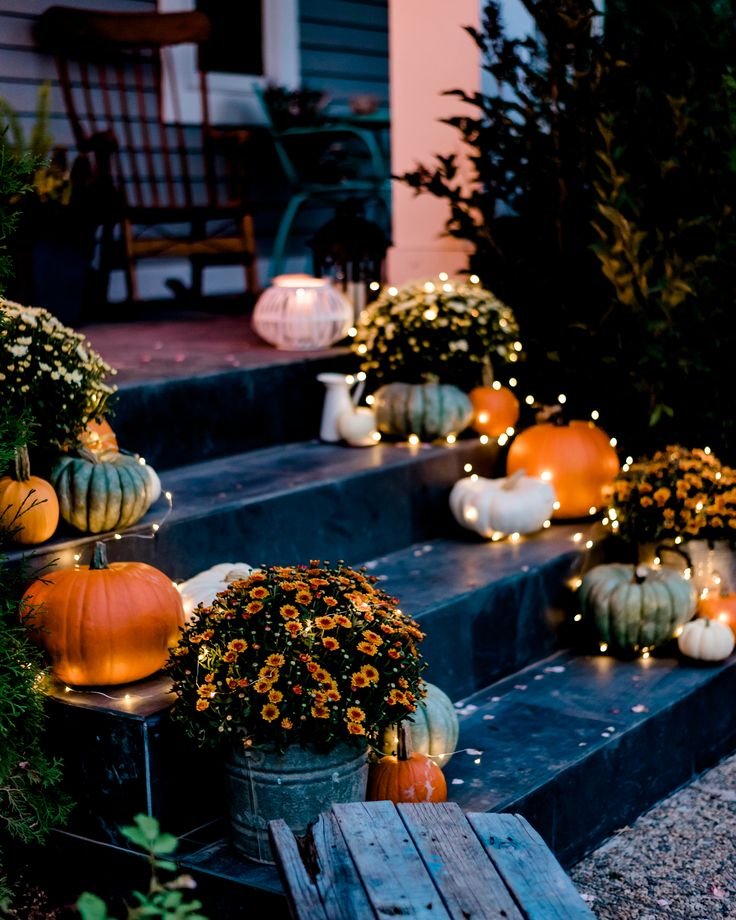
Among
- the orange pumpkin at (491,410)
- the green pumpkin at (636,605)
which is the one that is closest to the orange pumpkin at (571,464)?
the orange pumpkin at (491,410)

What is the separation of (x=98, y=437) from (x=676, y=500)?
1.79m

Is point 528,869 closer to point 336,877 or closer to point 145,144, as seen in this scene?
point 336,877

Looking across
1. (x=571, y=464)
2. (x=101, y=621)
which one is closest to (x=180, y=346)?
(x=571, y=464)

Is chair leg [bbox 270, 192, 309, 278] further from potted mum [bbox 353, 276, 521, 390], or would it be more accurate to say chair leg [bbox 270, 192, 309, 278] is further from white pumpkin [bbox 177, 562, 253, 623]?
white pumpkin [bbox 177, 562, 253, 623]

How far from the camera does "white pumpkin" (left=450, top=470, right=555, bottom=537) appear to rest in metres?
3.98

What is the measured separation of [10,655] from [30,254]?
2.28m

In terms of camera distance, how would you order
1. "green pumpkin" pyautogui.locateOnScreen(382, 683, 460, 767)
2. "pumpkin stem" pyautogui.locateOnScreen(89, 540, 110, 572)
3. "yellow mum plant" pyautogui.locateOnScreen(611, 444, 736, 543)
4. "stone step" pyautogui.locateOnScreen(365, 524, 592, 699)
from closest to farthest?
"pumpkin stem" pyautogui.locateOnScreen(89, 540, 110, 572), "green pumpkin" pyautogui.locateOnScreen(382, 683, 460, 767), "stone step" pyautogui.locateOnScreen(365, 524, 592, 699), "yellow mum plant" pyautogui.locateOnScreen(611, 444, 736, 543)

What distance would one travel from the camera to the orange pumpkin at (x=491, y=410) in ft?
14.7

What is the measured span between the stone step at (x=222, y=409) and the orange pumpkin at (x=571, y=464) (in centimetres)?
71

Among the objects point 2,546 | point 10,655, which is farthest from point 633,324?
point 10,655

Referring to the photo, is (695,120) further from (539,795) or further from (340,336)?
(539,795)

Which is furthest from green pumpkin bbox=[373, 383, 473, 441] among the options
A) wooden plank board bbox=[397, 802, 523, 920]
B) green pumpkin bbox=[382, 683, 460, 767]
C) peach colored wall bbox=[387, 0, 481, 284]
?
wooden plank board bbox=[397, 802, 523, 920]

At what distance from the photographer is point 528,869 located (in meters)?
2.01

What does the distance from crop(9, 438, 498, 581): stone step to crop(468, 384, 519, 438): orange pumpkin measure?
0.21 ft
